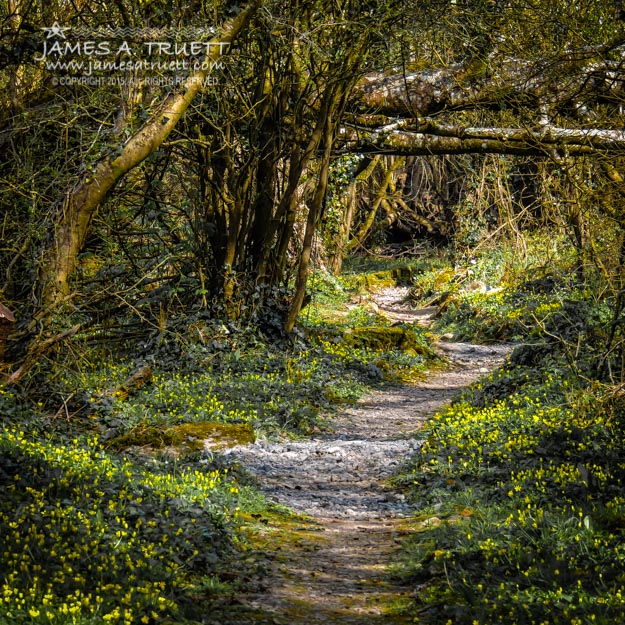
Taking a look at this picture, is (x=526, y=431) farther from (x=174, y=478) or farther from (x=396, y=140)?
(x=396, y=140)

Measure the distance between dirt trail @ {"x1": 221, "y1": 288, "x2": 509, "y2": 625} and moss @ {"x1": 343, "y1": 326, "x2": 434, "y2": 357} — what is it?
8.54 feet

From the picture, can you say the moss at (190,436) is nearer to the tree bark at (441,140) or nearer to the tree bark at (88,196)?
the tree bark at (88,196)

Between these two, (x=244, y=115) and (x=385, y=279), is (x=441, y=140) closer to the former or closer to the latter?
(x=244, y=115)

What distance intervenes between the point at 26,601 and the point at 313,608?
5.95 ft

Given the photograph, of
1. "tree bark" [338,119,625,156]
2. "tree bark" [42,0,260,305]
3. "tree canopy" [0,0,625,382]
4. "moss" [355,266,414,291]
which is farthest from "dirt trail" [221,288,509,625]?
"moss" [355,266,414,291]

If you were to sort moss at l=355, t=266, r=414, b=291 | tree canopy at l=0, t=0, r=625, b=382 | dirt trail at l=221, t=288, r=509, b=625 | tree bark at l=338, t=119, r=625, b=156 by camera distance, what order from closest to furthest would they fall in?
dirt trail at l=221, t=288, r=509, b=625 < tree canopy at l=0, t=0, r=625, b=382 < tree bark at l=338, t=119, r=625, b=156 < moss at l=355, t=266, r=414, b=291

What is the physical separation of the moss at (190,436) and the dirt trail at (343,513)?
235 millimetres

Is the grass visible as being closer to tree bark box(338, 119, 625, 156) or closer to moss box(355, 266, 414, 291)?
tree bark box(338, 119, 625, 156)

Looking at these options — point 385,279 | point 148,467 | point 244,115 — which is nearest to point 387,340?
point 244,115

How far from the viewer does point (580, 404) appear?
805 centimetres

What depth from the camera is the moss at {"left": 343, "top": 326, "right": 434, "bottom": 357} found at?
1616 cm

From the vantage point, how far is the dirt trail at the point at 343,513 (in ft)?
17.2

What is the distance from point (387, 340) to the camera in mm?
16547

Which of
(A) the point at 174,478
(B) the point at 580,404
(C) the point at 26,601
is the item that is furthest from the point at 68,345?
(B) the point at 580,404
